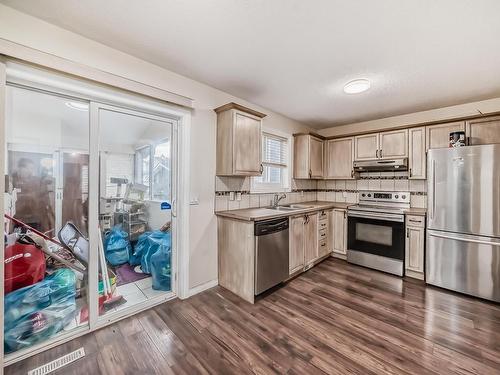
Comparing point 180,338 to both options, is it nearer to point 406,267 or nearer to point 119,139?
point 119,139

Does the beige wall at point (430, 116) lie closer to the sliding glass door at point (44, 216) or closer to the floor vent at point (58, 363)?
the sliding glass door at point (44, 216)

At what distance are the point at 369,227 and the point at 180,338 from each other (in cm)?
297

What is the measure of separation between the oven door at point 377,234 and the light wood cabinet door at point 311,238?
0.62 m

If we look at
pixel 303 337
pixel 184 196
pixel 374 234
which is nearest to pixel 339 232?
pixel 374 234

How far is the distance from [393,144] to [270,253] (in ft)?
9.01

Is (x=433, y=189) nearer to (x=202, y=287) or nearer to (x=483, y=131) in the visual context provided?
(x=483, y=131)

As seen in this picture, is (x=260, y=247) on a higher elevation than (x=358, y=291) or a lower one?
higher

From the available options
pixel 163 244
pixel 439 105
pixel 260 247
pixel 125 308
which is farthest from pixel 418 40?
pixel 125 308

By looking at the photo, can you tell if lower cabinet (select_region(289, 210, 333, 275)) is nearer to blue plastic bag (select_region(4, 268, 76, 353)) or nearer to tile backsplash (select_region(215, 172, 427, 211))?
tile backsplash (select_region(215, 172, 427, 211))

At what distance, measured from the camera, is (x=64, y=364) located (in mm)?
1583

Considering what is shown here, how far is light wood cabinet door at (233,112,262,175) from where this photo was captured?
104 inches

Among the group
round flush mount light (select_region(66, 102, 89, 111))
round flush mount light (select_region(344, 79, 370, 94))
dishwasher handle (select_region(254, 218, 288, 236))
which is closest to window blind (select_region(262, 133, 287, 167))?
dishwasher handle (select_region(254, 218, 288, 236))

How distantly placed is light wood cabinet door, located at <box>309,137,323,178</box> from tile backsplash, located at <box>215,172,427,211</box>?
1.10 ft

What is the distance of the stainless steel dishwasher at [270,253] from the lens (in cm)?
242
